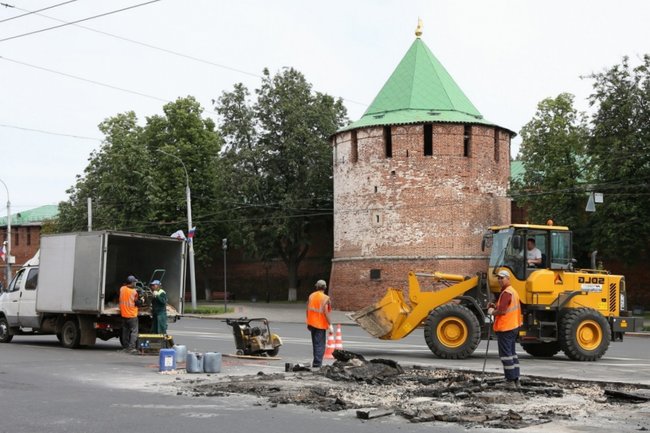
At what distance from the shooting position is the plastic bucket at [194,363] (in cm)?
1580

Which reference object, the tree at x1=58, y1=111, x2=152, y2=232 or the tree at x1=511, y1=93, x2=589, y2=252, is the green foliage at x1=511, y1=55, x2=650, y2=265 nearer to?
the tree at x1=511, y1=93, x2=589, y2=252

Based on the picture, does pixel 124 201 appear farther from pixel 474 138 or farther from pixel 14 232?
pixel 14 232

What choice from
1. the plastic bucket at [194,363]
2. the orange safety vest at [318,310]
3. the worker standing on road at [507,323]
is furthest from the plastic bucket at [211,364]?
the worker standing on road at [507,323]

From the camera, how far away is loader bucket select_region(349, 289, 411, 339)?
65.6 ft

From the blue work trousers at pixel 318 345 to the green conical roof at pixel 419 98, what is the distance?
30.9m

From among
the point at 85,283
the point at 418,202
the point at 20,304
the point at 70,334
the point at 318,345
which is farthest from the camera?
the point at 418,202

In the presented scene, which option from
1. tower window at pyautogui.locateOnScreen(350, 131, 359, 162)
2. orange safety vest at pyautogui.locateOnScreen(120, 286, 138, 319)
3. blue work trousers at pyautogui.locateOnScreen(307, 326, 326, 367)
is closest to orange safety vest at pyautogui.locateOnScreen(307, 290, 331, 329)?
blue work trousers at pyautogui.locateOnScreen(307, 326, 326, 367)

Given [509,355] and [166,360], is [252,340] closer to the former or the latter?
[166,360]

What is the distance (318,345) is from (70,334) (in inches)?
337

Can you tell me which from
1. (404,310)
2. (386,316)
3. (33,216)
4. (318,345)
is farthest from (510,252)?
(33,216)

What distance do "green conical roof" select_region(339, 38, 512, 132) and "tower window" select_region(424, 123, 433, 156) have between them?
0.65m

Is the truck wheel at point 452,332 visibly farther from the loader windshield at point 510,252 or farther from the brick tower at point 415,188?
the brick tower at point 415,188

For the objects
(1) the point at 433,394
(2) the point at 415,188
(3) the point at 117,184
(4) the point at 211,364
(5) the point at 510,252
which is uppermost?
(3) the point at 117,184

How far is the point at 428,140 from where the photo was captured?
47.3 metres
